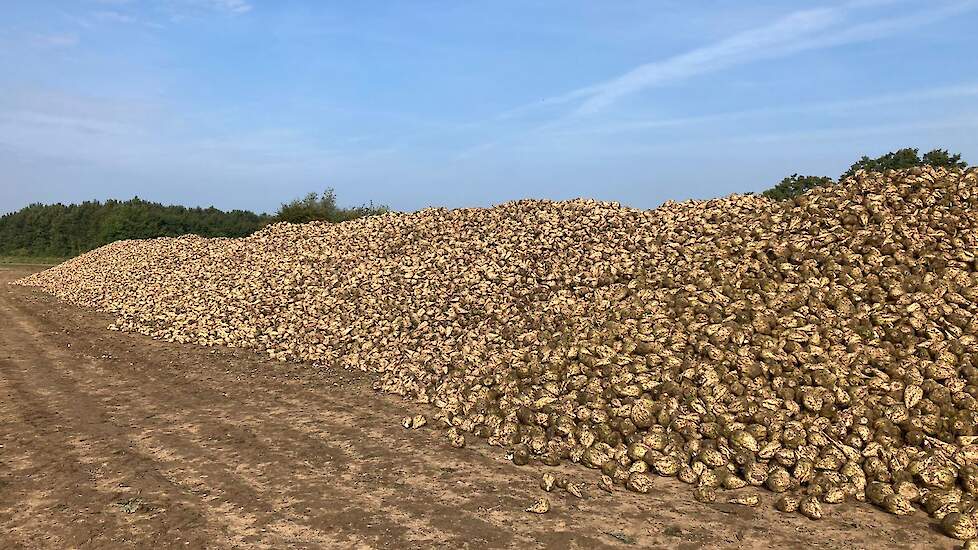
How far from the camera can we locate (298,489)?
7.34m

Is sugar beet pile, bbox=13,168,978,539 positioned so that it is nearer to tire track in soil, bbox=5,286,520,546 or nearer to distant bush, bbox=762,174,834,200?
tire track in soil, bbox=5,286,520,546

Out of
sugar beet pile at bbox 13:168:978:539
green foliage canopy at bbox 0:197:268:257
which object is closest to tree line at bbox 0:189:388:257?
green foliage canopy at bbox 0:197:268:257

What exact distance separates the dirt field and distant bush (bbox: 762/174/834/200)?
59.8ft

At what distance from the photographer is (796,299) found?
9.85 meters

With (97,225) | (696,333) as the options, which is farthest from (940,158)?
(97,225)

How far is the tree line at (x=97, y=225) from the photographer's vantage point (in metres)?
47.4

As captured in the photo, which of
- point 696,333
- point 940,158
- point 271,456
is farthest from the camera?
point 940,158

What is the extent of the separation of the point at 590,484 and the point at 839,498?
270 cm

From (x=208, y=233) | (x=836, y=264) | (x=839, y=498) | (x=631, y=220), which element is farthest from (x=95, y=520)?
(x=208, y=233)

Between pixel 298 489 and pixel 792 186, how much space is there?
72.4ft

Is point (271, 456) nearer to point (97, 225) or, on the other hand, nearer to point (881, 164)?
point (881, 164)

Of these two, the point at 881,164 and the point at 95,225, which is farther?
the point at 95,225

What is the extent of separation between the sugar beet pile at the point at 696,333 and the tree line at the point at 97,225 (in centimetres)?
3169

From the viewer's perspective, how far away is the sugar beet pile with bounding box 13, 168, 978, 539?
743cm
